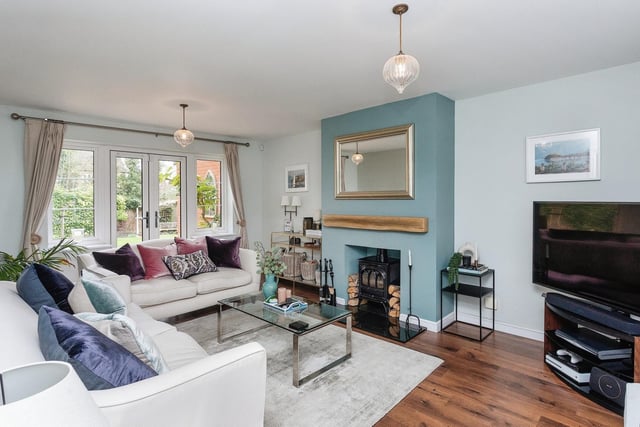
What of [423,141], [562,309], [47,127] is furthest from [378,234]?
[47,127]

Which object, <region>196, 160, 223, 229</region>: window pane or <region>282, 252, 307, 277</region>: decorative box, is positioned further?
<region>196, 160, 223, 229</region>: window pane

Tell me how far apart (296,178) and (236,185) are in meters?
1.06

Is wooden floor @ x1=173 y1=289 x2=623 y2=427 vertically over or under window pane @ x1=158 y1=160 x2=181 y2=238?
under

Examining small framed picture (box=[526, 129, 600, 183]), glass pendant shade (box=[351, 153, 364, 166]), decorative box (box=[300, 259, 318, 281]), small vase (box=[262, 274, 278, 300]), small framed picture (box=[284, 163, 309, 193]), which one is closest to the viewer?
small framed picture (box=[526, 129, 600, 183])

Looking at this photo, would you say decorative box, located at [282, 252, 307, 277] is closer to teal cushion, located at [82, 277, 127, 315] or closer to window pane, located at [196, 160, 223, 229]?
window pane, located at [196, 160, 223, 229]

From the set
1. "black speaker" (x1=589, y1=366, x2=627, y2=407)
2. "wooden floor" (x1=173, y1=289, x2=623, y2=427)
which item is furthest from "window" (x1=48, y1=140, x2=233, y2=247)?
"black speaker" (x1=589, y1=366, x2=627, y2=407)

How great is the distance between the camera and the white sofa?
1066 mm

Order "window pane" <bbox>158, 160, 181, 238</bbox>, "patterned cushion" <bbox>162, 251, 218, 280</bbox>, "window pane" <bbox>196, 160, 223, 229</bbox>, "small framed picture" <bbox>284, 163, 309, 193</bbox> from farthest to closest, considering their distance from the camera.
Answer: "window pane" <bbox>196, 160, 223, 229</bbox> < "small framed picture" <bbox>284, 163, 309, 193</bbox> < "window pane" <bbox>158, 160, 181, 238</bbox> < "patterned cushion" <bbox>162, 251, 218, 280</bbox>

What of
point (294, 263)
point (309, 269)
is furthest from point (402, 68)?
point (294, 263)

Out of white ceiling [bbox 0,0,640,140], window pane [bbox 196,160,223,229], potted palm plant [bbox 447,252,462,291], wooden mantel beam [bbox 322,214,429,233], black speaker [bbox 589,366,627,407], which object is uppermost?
white ceiling [bbox 0,0,640,140]

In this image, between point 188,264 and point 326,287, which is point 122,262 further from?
point 326,287

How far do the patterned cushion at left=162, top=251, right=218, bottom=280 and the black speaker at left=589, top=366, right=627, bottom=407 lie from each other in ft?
12.0

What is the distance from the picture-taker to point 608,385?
2.20 metres

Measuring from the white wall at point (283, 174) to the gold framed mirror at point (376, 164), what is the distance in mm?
1035
